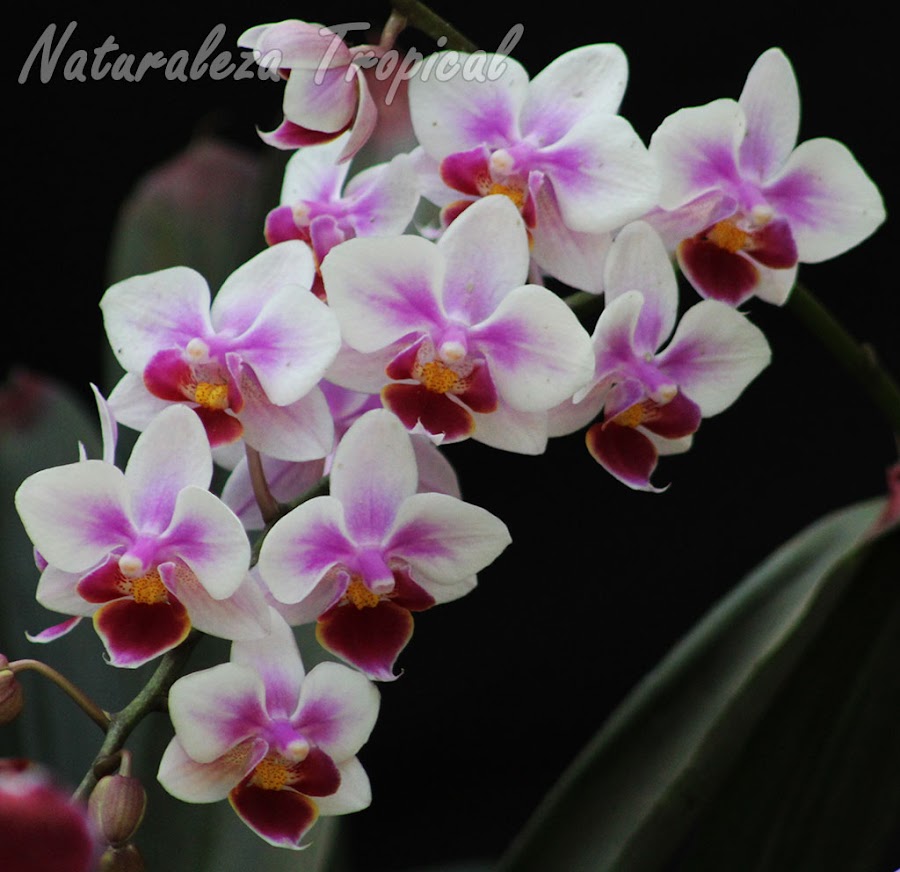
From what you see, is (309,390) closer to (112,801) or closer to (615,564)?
(112,801)

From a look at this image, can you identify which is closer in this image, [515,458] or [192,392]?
[192,392]

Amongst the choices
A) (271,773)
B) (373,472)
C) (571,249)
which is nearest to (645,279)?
(571,249)

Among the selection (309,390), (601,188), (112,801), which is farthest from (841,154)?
(112,801)

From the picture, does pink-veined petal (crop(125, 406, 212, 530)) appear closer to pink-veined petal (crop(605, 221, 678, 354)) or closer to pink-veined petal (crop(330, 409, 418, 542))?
pink-veined petal (crop(330, 409, 418, 542))

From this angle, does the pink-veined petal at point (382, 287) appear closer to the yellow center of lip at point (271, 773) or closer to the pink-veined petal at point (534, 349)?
the pink-veined petal at point (534, 349)

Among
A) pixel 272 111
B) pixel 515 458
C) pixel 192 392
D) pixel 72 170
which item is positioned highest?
pixel 192 392

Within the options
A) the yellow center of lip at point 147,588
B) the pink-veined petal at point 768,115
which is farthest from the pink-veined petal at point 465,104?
the yellow center of lip at point 147,588

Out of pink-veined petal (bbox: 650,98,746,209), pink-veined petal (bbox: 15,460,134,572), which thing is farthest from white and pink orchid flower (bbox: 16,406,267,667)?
pink-veined petal (bbox: 650,98,746,209)

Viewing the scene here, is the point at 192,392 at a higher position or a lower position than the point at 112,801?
higher
